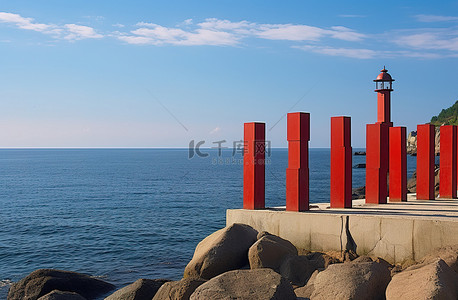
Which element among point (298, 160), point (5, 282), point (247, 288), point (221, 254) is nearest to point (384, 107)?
point (298, 160)

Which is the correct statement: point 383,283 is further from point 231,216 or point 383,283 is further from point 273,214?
point 231,216

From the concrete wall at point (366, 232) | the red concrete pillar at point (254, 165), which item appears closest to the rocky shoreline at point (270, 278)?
the concrete wall at point (366, 232)

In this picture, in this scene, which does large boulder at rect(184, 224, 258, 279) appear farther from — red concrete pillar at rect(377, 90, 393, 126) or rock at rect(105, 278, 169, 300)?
red concrete pillar at rect(377, 90, 393, 126)

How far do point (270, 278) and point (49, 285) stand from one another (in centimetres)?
642

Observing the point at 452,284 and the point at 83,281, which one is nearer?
the point at 452,284

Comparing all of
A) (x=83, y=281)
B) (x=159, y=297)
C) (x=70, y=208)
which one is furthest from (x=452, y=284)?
(x=70, y=208)

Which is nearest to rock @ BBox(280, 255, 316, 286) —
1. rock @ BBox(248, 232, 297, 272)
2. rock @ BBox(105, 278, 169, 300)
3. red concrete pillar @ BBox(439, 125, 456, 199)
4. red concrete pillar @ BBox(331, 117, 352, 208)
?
rock @ BBox(248, 232, 297, 272)

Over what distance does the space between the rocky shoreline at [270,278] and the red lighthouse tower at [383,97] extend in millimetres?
10528

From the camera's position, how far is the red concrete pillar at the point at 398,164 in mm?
15727

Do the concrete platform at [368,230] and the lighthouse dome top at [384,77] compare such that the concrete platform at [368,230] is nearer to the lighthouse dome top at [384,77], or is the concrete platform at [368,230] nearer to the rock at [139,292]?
the rock at [139,292]

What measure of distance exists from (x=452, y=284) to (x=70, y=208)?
3165 cm

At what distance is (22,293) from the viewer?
38.3 ft

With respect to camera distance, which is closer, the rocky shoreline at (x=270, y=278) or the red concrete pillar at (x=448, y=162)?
the rocky shoreline at (x=270, y=278)

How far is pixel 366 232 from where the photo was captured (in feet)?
34.8
